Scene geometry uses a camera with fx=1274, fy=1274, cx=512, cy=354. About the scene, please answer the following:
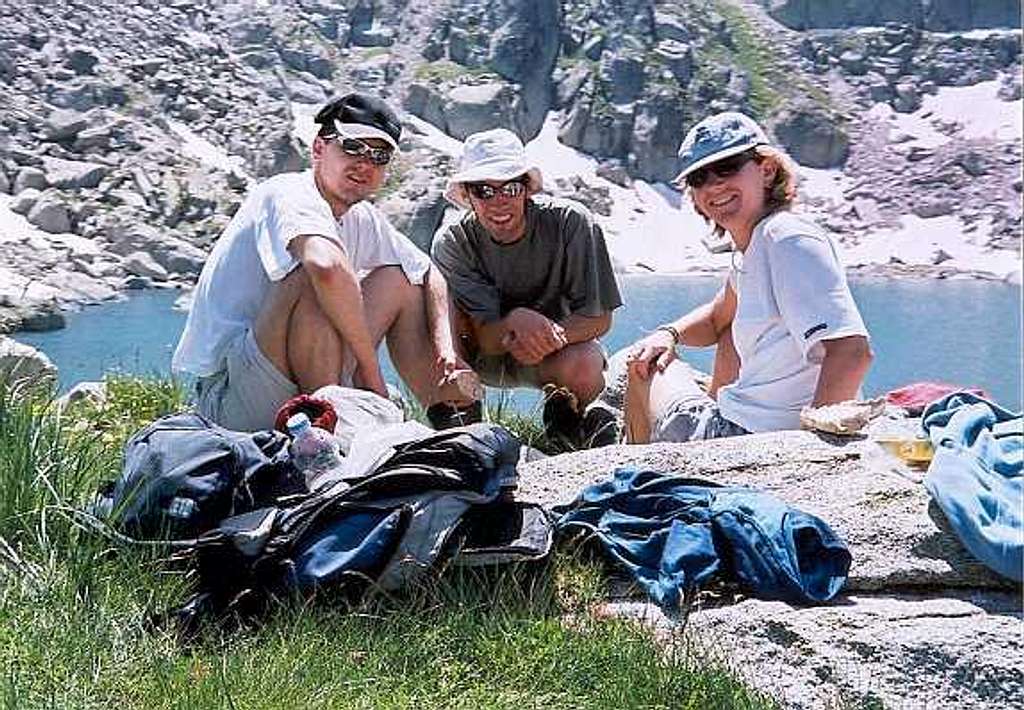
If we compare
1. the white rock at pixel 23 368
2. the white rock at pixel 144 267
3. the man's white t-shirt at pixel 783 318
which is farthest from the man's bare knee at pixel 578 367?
the white rock at pixel 144 267

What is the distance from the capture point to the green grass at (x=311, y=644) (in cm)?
213

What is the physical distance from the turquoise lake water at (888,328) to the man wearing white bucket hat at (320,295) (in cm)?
95

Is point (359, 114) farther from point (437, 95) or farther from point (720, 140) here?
point (437, 95)

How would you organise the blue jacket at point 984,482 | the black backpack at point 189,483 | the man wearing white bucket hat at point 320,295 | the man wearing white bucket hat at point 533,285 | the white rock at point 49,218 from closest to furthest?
the blue jacket at point 984,482 → the black backpack at point 189,483 → the man wearing white bucket hat at point 320,295 → the man wearing white bucket hat at point 533,285 → the white rock at point 49,218

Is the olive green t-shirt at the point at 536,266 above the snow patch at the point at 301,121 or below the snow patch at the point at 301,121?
above

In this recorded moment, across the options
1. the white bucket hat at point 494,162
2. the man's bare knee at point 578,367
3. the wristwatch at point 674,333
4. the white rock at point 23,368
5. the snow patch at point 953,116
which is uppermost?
the white bucket hat at point 494,162

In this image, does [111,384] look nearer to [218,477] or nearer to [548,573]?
[218,477]

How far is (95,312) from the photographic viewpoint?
52000 millimetres

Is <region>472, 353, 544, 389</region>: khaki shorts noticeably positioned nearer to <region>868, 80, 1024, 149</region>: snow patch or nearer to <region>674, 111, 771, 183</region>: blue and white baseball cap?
<region>674, 111, 771, 183</region>: blue and white baseball cap

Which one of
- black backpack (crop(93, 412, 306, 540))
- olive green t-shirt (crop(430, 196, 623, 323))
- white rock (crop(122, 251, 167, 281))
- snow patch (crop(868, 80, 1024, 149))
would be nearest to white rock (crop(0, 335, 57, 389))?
black backpack (crop(93, 412, 306, 540))

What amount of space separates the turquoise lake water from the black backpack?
200cm

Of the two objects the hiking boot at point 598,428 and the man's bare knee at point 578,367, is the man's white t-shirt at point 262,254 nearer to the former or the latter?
the man's bare knee at point 578,367

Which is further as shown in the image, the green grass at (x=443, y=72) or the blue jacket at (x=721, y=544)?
the green grass at (x=443, y=72)

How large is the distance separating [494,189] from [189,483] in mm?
1614
